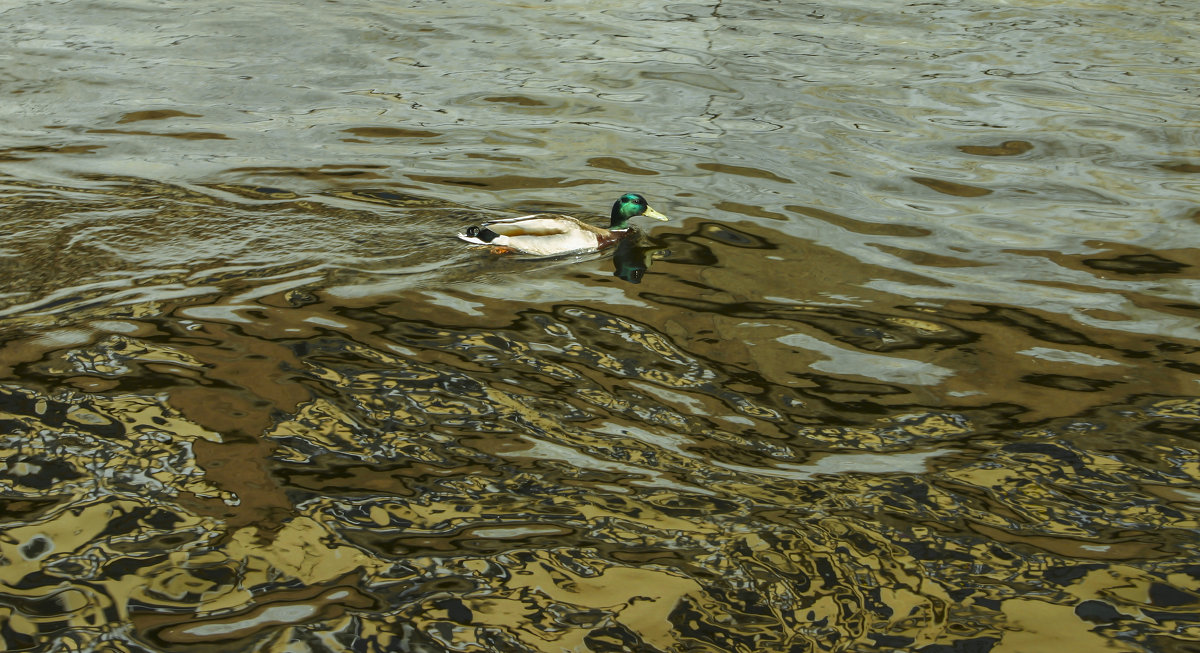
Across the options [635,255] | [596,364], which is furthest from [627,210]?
[596,364]

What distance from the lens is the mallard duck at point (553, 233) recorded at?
725 centimetres

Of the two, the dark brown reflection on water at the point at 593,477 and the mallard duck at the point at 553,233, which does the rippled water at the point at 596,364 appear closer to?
the dark brown reflection on water at the point at 593,477

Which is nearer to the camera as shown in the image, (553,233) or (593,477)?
(593,477)

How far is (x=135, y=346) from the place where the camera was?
5.86 meters

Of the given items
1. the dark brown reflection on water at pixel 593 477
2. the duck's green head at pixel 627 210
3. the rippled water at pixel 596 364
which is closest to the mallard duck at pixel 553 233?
the duck's green head at pixel 627 210

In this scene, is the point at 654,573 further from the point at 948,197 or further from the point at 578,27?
the point at 578,27

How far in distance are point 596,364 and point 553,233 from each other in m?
1.67

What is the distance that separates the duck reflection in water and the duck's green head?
0.37 feet

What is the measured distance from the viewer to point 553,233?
744 cm

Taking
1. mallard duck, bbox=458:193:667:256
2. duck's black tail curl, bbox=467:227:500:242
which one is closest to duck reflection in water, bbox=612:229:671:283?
mallard duck, bbox=458:193:667:256

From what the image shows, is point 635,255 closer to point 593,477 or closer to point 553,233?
point 553,233

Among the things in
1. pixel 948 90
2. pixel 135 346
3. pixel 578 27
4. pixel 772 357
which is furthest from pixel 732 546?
pixel 578 27

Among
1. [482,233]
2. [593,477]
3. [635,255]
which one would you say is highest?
[482,233]

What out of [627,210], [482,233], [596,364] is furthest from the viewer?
[627,210]
